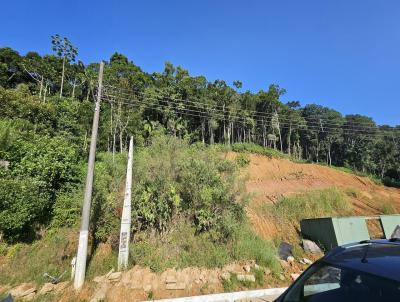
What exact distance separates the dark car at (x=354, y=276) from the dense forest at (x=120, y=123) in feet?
44.2

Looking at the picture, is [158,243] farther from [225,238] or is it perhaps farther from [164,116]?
[164,116]

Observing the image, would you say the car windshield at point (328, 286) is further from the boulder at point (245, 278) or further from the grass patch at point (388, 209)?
the grass patch at point (388, 209)

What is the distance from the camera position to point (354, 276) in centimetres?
257

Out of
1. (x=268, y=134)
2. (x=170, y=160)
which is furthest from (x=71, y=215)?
(x=268, y=134)

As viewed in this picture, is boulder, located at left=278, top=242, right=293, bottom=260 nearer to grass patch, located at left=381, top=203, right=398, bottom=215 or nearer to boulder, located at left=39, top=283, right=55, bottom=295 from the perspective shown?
boulder, located at left=39, top=283, right=55, bottom=295

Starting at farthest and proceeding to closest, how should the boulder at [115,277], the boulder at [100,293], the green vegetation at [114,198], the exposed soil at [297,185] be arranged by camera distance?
the exposed soil at [297,185]
the green vegetation at [114,198]
the boulder at [115,277]
the boulder at [100,293]

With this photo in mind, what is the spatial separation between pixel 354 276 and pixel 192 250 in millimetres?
9027

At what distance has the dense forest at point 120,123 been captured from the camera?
15.8 meters

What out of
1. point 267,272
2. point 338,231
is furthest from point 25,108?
point 338,231

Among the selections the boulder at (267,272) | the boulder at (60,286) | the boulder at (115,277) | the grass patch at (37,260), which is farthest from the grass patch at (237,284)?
the grass patch at (37,260)

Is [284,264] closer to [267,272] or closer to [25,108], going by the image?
[267,272]

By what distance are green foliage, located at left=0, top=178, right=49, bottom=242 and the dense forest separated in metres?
0.04

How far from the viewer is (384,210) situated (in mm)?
21641

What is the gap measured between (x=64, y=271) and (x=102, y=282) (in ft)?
8.71
